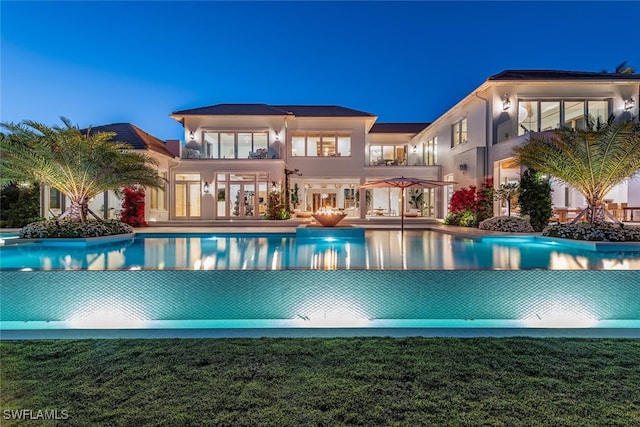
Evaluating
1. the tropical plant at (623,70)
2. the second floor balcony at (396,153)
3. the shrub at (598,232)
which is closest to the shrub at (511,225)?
the shrub at (598,232)

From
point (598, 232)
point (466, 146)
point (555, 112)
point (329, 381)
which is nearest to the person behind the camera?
point (329, 381)

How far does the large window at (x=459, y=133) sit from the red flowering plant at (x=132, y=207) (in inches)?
675

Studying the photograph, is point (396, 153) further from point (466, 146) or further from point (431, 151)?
point (466, 146)

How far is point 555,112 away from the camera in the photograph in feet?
58.8

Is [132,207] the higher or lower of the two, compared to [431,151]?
lower

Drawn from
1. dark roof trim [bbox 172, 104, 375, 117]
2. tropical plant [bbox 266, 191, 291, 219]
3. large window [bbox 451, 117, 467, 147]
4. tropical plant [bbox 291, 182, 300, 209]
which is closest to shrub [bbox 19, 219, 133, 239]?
tropical plant [bbox 266, 191, 291, 219]

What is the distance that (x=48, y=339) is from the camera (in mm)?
4492

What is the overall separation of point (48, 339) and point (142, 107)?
112 meters

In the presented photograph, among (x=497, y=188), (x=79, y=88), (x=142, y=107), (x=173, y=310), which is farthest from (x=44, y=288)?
(x=142, y=107)

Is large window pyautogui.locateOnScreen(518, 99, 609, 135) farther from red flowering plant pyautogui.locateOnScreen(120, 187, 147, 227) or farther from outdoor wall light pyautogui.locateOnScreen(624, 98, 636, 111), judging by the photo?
red flowering plant pyautogui.locateOnScreen(120, 187, 147, 227)

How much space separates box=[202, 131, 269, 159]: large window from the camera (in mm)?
22812

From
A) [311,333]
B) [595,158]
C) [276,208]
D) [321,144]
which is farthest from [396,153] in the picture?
[311,333]

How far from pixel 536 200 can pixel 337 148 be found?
42.0 feet

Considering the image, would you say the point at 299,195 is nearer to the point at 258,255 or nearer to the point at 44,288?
the point at 258,255
